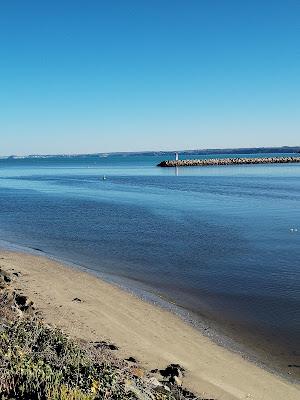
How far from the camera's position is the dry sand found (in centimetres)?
1040

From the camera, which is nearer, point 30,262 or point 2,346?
point 2,346

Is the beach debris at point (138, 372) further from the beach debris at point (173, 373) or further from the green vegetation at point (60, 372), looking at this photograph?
the beach debris at point (173, 373)

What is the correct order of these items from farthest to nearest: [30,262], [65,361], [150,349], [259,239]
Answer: [259,239]
[30,262]
[150,349]
[65,361]

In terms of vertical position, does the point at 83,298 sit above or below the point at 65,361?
below

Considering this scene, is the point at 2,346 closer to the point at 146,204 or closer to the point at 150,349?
the point at 150,349

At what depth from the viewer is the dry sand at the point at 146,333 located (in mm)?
10398

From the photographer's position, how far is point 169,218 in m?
36.7

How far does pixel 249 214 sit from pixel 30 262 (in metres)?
20.9

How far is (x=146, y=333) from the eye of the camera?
13.3 m

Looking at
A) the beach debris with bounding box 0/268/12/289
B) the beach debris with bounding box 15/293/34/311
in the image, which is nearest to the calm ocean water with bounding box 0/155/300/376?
the beach debris with bounding box 0/268/12/289

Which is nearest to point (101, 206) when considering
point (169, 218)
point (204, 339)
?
point (169, 218)

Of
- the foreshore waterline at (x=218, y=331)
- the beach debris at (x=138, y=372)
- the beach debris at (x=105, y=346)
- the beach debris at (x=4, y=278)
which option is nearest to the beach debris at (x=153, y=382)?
the beach debris at (x=138, y=372)

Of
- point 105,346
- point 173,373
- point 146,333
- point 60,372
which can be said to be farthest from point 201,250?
point 60,372

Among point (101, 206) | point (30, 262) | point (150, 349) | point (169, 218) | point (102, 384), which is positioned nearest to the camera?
point (102, 384)
